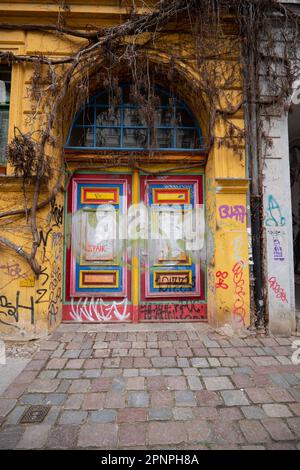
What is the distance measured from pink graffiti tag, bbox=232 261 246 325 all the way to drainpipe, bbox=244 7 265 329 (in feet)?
0.74

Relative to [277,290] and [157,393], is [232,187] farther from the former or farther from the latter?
[157,393]

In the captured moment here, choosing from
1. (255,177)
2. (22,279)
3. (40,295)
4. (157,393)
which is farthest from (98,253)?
(255,177)

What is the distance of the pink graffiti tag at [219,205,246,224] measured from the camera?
4.16 m

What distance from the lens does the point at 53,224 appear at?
4195mm

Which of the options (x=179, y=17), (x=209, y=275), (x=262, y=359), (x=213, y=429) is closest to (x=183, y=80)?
(x=179, y=17)

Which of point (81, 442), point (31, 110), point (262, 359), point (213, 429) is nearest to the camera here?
point (81, 442)

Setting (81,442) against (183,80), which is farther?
(183,80)

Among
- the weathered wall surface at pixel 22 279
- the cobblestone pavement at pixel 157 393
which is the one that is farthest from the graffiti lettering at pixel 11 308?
the cobblestone pavement at pixel 157 393

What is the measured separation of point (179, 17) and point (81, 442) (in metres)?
5.82

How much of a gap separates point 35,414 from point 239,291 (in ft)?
10.3

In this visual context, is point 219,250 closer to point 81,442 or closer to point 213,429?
point 213,429

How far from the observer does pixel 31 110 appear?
4078mm

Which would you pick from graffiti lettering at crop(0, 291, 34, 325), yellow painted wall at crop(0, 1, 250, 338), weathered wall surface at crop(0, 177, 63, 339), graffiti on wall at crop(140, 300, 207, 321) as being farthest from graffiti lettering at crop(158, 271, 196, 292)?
graffiti lettering at crop(0, 291, 34, 325)

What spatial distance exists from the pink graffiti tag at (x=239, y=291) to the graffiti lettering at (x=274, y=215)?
0.84 metres
